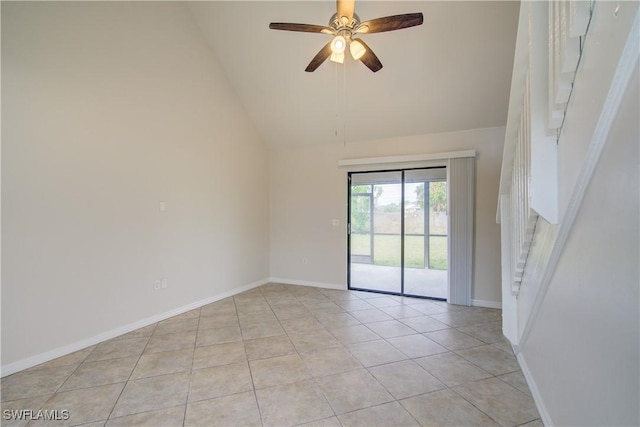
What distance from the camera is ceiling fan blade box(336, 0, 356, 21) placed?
2212 mm

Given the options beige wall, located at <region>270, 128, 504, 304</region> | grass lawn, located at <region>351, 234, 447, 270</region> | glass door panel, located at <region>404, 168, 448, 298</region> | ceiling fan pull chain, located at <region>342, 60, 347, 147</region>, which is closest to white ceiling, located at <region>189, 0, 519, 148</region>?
ceiling fan pull chain, located at <region>342, 60, 347, 147</region>

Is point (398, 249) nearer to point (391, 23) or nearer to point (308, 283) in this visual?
point (308, 283)

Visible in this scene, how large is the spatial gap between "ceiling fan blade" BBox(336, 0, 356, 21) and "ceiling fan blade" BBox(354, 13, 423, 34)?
0.13 m

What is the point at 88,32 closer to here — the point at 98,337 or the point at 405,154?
the point at 98,337

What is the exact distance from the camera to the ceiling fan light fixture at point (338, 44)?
2.45 m

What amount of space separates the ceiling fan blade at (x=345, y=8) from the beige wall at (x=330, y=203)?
8.26 ft

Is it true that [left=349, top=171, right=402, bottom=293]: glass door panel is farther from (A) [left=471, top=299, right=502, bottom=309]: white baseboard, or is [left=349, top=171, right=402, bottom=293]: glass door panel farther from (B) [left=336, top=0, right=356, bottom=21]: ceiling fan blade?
(B) [left=336, top=0, right=356, bottom=21]: ceiling fan blade

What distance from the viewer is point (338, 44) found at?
2484mm

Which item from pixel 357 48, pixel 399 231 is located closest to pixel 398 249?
pixel 399 231

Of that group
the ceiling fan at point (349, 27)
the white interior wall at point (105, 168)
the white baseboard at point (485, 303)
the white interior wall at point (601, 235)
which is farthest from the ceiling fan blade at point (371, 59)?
the white baseboard at point (485, 303)

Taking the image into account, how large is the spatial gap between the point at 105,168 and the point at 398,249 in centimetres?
407

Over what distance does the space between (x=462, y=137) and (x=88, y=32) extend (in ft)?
14.9

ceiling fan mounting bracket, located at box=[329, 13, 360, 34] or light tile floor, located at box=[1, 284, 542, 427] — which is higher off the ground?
ceiling fan mounting bracket, located at box=[329, 13, 360, 34]

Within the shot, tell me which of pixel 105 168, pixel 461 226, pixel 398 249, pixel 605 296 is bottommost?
pixel 398 249
